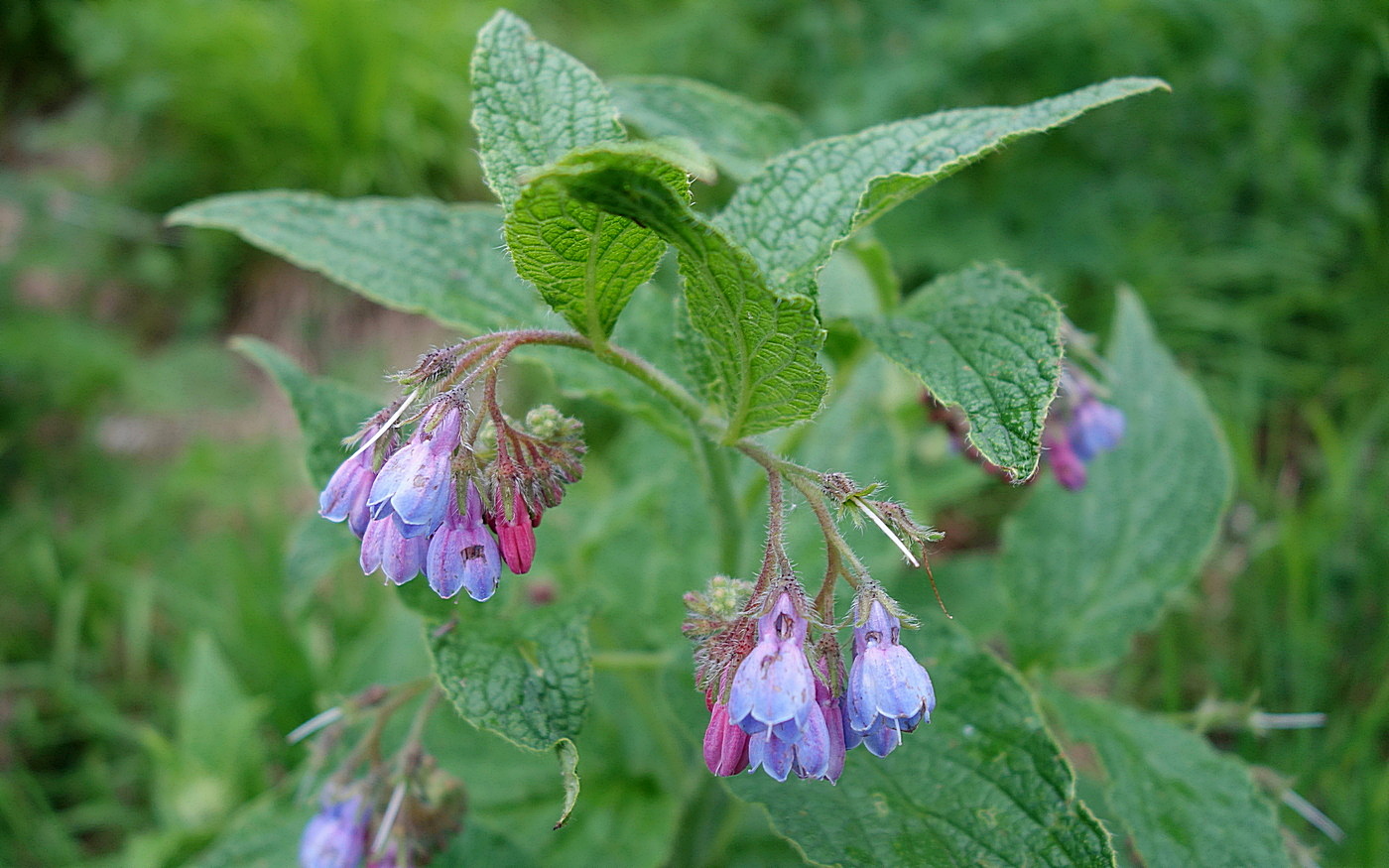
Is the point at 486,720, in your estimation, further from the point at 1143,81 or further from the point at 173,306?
the point at 173,306

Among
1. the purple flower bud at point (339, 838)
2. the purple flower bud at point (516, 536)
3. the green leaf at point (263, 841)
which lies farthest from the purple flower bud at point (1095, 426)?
the green leaf at point (263, 841)

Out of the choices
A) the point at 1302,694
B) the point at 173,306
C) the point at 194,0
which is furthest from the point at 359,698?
the point at 194,0

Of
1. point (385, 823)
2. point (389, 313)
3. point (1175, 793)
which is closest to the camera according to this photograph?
point (385, 823)

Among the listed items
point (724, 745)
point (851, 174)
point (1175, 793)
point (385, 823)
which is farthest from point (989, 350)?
point (385, 823)

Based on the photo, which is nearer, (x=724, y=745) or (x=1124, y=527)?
(x=724, y=745)

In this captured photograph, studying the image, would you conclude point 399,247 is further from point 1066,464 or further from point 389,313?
point 389,313

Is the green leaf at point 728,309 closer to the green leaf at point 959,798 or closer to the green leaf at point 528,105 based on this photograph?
the green leaf at point 528,105
